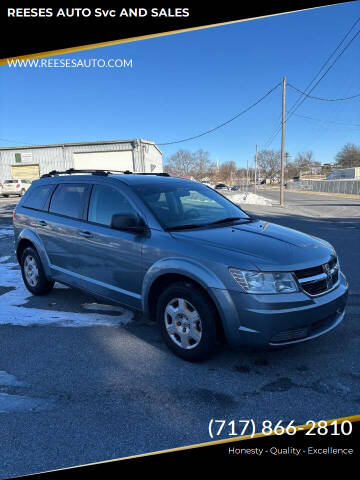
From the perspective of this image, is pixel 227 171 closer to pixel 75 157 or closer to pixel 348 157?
pixel 348 157

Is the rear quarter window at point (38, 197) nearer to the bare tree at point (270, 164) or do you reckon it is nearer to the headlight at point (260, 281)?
the headlight at point (260, 281)

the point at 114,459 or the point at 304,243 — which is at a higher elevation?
the point at 304,243

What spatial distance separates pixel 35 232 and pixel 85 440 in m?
3.30

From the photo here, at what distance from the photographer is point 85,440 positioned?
86.8 inches

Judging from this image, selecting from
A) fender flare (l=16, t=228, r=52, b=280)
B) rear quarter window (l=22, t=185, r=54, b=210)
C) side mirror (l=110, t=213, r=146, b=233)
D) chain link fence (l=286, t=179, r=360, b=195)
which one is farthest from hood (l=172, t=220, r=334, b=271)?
chain link fence (l=286, t=179, r=360, b=195)

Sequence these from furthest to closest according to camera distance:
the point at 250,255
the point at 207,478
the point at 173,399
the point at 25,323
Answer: the point at 25,323
the point at 250,255
the point at 173,399
the point at 207,478

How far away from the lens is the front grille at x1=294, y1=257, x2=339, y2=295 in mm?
2809

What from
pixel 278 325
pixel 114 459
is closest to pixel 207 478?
pixel 114 459

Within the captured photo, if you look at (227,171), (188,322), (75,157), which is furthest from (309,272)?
(227,171)

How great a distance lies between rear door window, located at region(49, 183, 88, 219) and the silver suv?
2 cm

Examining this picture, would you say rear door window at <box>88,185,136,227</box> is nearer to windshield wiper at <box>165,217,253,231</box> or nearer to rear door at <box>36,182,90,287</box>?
rear door at <box>36,182,90,287</box>

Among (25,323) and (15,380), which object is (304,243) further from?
(25,323)

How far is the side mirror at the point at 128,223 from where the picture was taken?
3.28m

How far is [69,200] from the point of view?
4398mm
